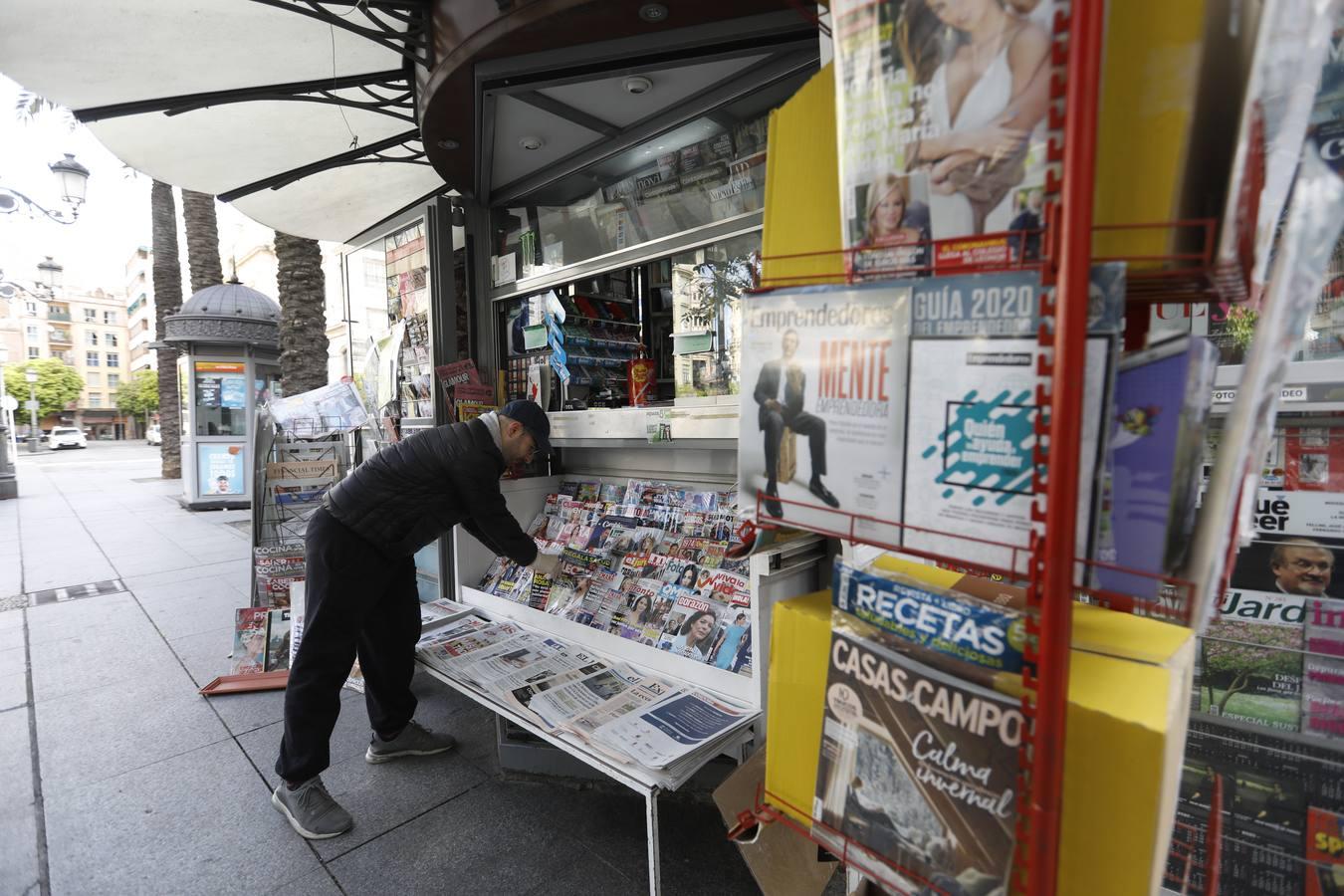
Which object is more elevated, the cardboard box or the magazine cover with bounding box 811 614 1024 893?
the magazine cover with bounding box 811 614 1024 893

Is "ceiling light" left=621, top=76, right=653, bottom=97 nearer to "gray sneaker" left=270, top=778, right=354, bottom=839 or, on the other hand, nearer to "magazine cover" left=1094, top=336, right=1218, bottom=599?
"magazine cover" left=1094, top=336, right=1218, bottom=599

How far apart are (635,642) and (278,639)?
2.49m

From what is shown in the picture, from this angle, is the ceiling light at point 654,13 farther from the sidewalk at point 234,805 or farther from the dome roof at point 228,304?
the dome roof at point 228,304

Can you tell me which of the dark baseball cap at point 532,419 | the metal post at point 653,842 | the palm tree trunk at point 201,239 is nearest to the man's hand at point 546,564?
the dark baseball cap at point 532,419

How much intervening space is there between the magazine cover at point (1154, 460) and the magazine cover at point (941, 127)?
21 centimetres

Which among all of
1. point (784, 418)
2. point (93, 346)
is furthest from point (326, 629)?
point (93, 346)

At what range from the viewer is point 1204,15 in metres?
0.73

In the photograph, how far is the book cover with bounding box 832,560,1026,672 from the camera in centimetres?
83

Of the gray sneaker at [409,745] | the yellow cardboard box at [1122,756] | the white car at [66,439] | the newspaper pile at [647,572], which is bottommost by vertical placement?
the white car at [66,439]

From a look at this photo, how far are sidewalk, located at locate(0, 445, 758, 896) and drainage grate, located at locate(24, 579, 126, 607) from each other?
1.04 metres

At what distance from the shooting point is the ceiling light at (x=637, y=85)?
2.54 meters

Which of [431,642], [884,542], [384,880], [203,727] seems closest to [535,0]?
[884,542]

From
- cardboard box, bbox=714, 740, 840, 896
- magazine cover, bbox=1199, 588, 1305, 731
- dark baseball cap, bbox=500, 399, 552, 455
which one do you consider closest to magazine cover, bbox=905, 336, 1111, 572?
cardboard box, bbox=714, 740, 840, 896

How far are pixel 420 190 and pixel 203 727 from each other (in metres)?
3.83
